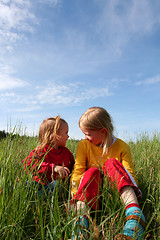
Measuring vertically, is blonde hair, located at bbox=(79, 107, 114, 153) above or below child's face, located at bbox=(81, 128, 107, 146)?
above

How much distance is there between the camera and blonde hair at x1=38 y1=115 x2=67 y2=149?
2.23 m

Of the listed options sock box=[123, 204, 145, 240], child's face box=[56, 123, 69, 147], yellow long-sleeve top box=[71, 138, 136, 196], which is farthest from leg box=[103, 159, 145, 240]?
child's face box=[56, 123, 69, 147]

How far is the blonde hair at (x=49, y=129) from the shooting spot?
7.32ft

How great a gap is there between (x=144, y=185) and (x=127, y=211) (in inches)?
26.9

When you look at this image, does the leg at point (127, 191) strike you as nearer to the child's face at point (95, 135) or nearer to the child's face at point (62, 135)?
the child's face at point (95, 135)

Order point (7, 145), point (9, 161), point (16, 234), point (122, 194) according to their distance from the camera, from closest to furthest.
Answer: point (16, 234), point (9, 161), point (7, 145), point (122, 194)

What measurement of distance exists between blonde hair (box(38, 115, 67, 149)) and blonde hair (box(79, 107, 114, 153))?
0.82 feet

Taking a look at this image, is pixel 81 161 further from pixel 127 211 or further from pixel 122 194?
pixel 127 211

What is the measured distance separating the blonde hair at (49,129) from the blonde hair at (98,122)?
250mm

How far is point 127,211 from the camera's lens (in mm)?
1558

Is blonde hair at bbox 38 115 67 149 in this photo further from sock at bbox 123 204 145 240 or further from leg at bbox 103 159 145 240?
sock at bbox 123 204 145 240

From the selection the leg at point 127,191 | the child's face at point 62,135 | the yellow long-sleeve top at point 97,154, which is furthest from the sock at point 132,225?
the child's face at point 62,135

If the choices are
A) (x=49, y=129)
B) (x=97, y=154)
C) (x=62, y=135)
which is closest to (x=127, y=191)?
(x=97, y=154)

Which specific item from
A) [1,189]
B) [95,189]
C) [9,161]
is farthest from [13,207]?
[95,189]
